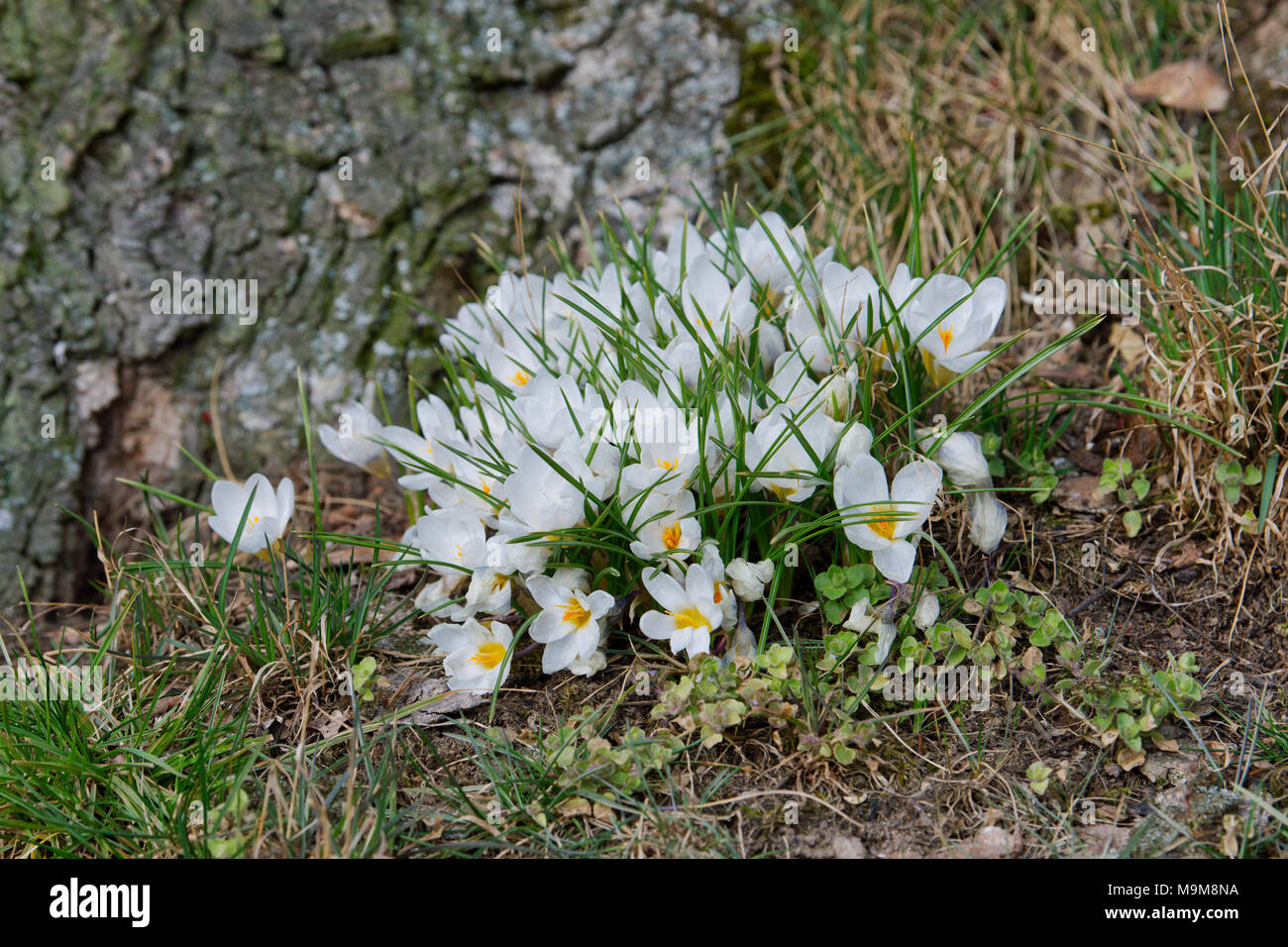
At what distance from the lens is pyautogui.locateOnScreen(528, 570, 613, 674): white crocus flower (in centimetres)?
176

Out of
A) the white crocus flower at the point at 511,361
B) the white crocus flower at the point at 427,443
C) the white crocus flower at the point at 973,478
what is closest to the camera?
the white crocus flower at the point at 973,478

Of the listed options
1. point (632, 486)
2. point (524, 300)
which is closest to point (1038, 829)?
point (632, 486)

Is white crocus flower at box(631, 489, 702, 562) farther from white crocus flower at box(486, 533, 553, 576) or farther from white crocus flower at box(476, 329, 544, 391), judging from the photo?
white crocus flower at box(476, 329, 544, 391)

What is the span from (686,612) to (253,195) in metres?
1.90

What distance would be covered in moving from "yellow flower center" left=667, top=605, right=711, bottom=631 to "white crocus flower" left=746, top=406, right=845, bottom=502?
0.28 metres

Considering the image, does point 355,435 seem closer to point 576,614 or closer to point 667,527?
point 576,614

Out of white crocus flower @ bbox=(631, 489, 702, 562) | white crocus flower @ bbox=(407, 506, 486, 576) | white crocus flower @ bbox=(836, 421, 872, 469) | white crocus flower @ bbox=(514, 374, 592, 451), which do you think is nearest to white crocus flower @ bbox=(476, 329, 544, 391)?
white crocus flower @ bbox=(514, 374, 592, 451)

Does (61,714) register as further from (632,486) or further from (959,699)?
(959,699)

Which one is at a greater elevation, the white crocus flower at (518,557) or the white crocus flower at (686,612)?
the white crocus flower at (518,557)

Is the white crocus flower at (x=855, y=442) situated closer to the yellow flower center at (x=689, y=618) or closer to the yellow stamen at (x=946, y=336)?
the yellow stamen at (x=946, y=336)

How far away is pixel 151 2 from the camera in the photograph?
268 centimetres

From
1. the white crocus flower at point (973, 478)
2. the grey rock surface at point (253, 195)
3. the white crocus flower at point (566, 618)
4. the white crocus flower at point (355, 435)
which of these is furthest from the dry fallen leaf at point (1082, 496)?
the white crocus flower at point (355, 435)

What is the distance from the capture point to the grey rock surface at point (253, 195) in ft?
8.42

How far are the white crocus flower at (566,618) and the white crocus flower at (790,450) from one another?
0.39 m
